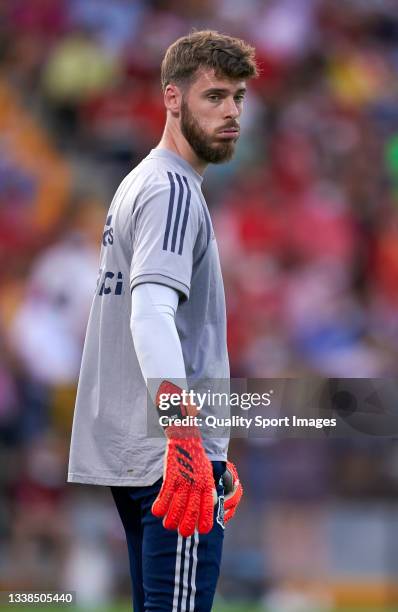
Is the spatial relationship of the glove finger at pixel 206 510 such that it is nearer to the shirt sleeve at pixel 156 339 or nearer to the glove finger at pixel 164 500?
the glove finger at pixel 164 500

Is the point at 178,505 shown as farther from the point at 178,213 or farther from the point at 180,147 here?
the point at 180,147

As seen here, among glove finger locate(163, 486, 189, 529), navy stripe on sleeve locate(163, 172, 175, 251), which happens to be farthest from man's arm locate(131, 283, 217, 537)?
navy stripe on sleeve locate(163, 172, 175, 251)

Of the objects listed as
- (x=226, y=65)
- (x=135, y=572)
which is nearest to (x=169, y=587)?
(x=135, y=572)

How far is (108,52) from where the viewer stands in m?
10.7

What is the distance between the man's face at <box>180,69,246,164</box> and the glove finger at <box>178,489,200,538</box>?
99cm

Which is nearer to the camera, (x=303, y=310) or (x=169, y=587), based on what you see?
(x=169, y=587)

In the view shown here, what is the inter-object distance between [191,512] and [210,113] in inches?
43.7

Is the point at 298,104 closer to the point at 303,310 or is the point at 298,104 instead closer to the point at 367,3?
the point at 367,3

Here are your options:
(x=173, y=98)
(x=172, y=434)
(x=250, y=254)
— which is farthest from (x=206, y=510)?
(x=250, y=254)

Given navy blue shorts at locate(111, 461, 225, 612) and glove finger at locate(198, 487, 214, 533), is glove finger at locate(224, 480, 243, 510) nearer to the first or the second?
navy blue shorts at locate(111, 461, 225, 612)

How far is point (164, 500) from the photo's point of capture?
119 inches

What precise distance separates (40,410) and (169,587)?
514 centimetres

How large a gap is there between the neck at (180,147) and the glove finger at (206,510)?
3.13 ft

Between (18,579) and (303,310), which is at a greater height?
(303,310)
